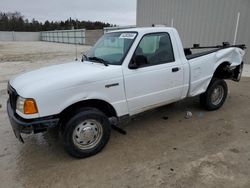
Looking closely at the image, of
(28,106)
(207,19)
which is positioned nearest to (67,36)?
(207,19)

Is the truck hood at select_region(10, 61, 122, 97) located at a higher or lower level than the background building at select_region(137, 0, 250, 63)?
lower

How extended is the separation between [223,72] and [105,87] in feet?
10.7

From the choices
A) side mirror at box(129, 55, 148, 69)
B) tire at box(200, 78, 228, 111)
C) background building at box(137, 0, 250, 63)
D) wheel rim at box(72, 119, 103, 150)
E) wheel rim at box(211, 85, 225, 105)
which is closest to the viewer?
wheel rim at box(72, 119, 103, 150)

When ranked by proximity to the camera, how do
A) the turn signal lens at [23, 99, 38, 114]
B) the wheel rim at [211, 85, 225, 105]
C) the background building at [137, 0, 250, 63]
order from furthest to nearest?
the background building at [137, 0, 250, 63], the wheel rim at [211, 85, 225, 105], the turn signal lens at [23, 99, 38, 114]

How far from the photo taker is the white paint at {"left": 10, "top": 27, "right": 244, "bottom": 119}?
2.92 meters

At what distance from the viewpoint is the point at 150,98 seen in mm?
3805

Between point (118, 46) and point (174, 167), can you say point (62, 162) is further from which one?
point (118, 46)

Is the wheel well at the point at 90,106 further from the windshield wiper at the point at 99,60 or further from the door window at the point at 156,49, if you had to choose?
the door window at the point at 156,49

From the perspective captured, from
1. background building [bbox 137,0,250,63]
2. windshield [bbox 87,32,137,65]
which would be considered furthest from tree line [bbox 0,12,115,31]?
windshield [bbox 87,32,137,65]

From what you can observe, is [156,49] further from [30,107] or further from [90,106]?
[30,107]

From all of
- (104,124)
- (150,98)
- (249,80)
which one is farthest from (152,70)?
(249,80)

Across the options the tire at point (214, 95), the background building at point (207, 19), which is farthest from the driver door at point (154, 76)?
the background building at point (207, 19)

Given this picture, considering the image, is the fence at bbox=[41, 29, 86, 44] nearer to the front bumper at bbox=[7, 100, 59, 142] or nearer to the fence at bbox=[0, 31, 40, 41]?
the fence at bbox=[0, 31, 40, 41]

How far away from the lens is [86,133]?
10.7ft
